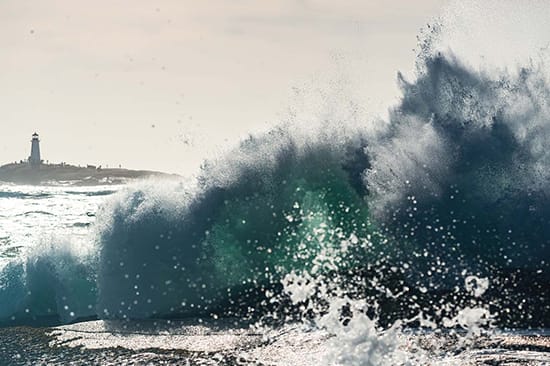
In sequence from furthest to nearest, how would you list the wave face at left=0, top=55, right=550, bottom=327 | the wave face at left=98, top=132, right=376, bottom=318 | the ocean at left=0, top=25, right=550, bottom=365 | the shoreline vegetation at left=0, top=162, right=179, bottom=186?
the shoreline vegetation at left=0, top=162, right=179, bottom=186 → the wave face at left=98, top=132, right=376, bottom=318 → the wave face at left=0, top=55, right=550, bottom=327 → the ocean at left=0, top=25, right=550, bottom=365

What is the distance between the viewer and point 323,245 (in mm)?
12352

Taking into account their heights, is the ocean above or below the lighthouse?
below

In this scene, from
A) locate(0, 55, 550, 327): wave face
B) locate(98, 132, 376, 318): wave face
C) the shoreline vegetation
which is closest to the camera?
locate(0, 55, 550, 327): wave face

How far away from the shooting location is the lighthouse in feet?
318

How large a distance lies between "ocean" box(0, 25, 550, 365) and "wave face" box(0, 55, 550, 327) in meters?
0.02

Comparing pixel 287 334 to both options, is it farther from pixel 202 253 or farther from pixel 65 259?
pixel 65 259

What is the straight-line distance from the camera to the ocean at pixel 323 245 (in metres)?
9.36

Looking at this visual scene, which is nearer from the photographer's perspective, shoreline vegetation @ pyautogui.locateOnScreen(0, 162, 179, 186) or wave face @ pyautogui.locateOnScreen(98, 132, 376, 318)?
wave face @ pyautogui.locateOnScreen(98, 132, 376, 318)

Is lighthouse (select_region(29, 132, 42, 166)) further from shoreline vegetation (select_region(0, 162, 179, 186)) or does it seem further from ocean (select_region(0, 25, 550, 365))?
ocean (select_region(0, 25, 550, 365))

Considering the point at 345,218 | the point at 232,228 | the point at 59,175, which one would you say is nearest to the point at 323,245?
the point at 345,218

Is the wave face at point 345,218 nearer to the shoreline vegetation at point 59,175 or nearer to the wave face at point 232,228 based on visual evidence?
the wave face at point 232,228

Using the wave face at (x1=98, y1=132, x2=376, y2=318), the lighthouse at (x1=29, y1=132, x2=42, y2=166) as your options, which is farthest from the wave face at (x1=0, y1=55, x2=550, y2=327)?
the lighthouse at (x1=29, y1=132, x2=42, y2=166)

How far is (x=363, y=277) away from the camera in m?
11.0

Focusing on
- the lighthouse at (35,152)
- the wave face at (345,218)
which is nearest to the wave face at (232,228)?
the wave face at (345,218)
